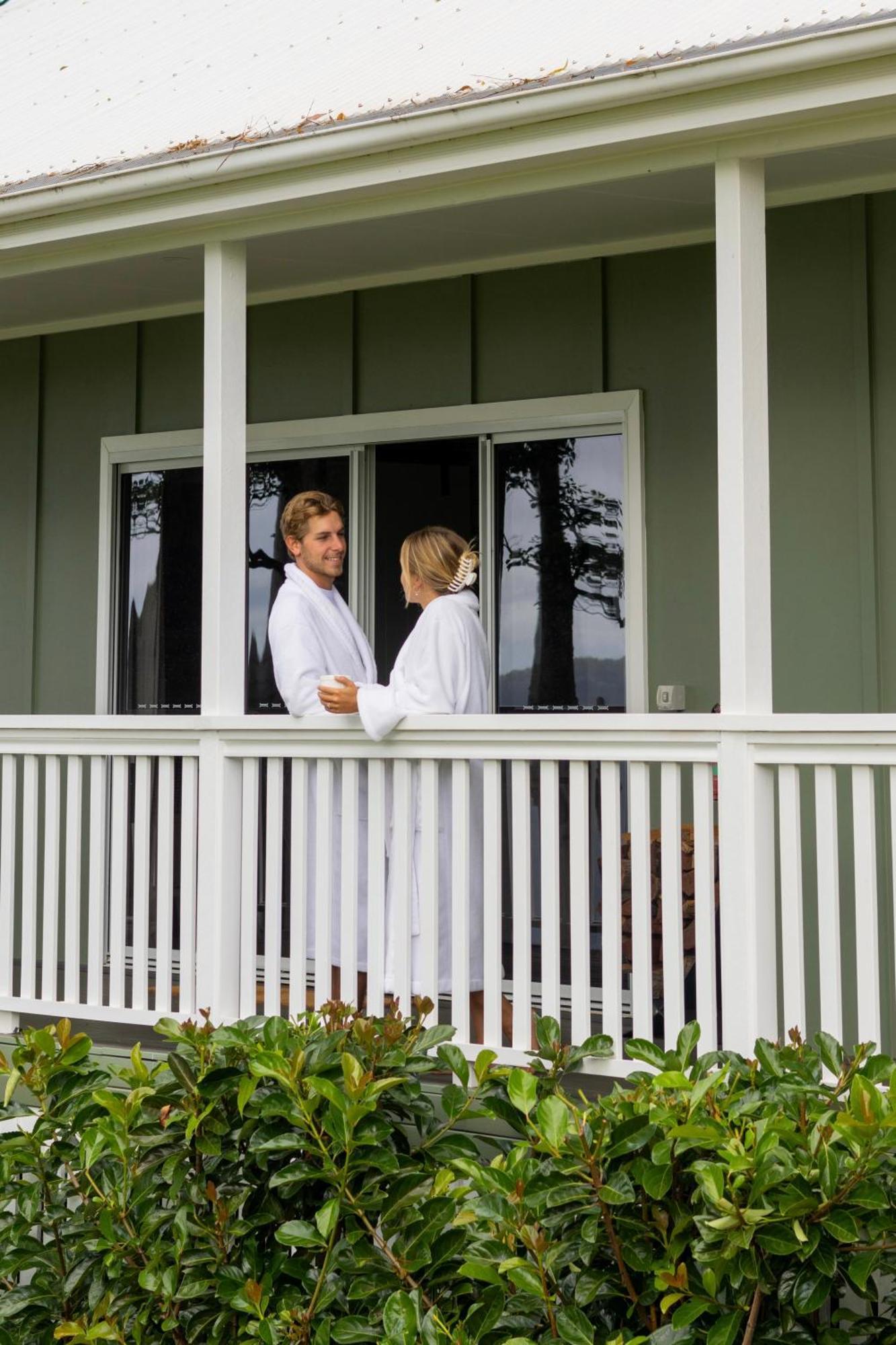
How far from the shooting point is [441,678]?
17.0 ft

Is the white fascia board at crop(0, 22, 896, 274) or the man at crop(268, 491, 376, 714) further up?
the white fascia board at crop(0, 22, 896, 274)

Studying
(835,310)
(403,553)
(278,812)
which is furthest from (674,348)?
(278,812)

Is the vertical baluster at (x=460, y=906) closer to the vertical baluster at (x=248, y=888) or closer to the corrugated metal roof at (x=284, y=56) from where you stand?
the vertical baluster at (x=248, y=888)

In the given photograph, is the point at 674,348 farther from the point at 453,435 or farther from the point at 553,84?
the point at 553,84

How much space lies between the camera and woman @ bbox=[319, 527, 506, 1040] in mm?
5141

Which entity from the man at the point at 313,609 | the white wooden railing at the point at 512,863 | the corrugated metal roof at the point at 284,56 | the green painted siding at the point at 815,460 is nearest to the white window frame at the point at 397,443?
the green painted siding at the point at 815,460

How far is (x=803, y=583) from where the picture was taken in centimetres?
580

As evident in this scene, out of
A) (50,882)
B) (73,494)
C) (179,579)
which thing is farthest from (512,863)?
(73,494)

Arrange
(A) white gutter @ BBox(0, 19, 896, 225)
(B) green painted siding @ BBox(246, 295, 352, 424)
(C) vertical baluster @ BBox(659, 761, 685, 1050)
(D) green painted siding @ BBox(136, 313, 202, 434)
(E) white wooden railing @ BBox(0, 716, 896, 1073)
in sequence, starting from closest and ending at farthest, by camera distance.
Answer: (A) white gutter @ BBox(0, 19, 896, 225)
(E) white wooden railing @ BBox(0, 716, 896, 1073)
(C) vertical baluster @ BBox(659, 761, 685, 1050)
(B) green painted siding @ BBox(246, 295, 352, 424)
(D) green painted siding @ BBox(136, 313, 202, 434)

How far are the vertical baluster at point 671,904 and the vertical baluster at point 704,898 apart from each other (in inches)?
2.1

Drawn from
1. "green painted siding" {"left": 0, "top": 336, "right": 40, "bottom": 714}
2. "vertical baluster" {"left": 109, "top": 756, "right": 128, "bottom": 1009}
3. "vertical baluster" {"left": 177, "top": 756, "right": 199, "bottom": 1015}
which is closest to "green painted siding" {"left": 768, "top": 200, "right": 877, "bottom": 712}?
"vertical baluster" {"left": 177, "top": 756, "right": 199, "bottom": 1015}

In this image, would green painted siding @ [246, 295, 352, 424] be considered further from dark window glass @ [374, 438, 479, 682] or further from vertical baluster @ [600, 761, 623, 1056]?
vertical baluster @ [600, 761, 623, 1056]

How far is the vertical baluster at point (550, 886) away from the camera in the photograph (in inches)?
187

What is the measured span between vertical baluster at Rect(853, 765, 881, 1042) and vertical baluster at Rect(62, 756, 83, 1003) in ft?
8.97
